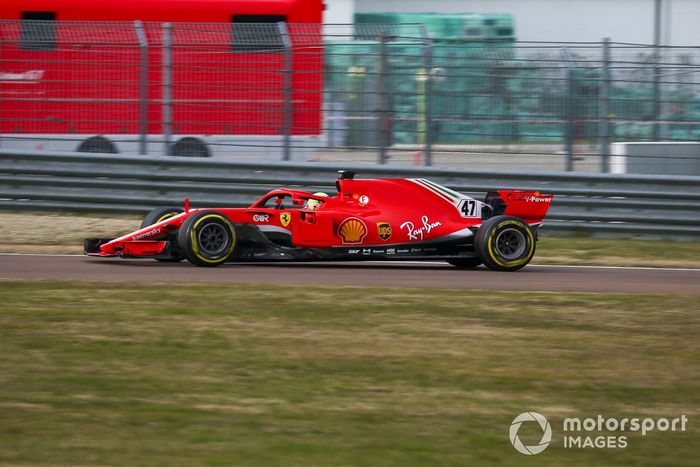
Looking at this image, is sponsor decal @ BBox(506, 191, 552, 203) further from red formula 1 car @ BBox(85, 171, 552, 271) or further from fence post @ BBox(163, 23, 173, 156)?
fence post @ BBox(163, 23, 173, 156)

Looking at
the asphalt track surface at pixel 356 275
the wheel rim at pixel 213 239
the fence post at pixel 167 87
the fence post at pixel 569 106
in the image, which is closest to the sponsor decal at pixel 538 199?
the asphalt track surface at pixel 356 275

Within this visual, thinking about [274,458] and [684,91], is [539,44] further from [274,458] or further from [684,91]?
[274,458]

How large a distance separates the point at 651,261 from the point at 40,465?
995cm

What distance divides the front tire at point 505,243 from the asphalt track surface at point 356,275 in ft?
0.41

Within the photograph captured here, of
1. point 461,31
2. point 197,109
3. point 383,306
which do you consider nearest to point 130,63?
point 197,109

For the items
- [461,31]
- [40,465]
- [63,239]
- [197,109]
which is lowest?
[40,465]

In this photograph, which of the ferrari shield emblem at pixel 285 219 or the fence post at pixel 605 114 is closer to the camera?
A: the ferrari shield emblem at pixel 285 219

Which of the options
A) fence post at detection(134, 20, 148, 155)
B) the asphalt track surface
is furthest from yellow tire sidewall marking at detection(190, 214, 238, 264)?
fence post at detection(134, 20, 148, 155)

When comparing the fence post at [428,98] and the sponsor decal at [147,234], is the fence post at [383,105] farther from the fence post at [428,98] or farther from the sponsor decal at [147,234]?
the sponsor decal at [147,234]

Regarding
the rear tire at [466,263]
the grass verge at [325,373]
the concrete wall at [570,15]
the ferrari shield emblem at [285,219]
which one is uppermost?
the concrete wall at [570,15]

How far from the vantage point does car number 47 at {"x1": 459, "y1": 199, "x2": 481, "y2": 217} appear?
473 inches

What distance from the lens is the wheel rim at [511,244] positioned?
11.9m

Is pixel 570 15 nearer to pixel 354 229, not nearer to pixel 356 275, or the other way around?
pixel 354 229

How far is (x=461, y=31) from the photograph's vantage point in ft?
100
